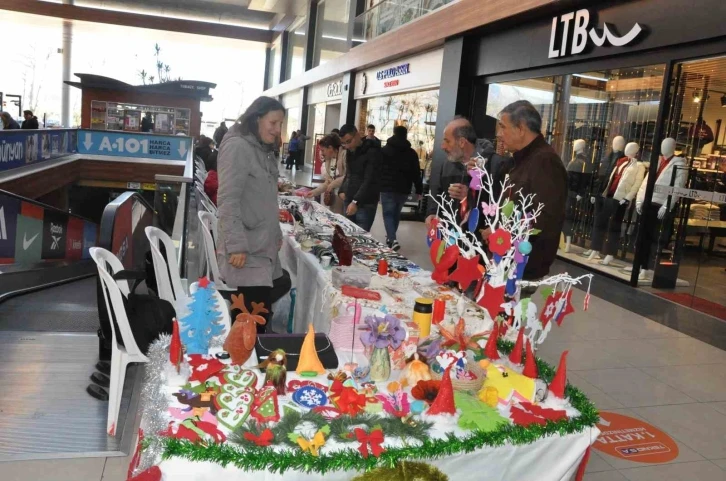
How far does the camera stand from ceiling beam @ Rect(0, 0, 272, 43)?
923 inches

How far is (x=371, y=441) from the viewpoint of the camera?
1.49 m

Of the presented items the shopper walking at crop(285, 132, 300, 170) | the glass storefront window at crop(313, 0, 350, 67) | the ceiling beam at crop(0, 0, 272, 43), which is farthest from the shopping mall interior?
the ceiling beam at crop(0, 0, 272, 43)

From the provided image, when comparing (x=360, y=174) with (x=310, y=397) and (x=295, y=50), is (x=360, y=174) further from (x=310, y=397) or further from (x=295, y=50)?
(x=295, y=50)

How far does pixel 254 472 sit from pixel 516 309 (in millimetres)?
1092

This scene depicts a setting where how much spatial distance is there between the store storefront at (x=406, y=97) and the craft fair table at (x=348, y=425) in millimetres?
8863

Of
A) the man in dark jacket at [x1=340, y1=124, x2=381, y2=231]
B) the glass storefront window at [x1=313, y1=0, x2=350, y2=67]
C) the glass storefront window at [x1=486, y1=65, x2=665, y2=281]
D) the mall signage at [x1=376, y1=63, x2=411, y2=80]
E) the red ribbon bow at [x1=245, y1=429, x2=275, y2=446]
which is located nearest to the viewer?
the red ribbon bow at [x1=245, y1=429, x2=275, y2=446]

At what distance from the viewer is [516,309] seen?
2.07 metres

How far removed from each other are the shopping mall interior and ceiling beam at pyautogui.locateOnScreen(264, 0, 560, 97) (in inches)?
2.3

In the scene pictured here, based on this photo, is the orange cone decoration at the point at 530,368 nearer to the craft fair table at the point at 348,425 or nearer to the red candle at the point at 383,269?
the craft fair table at the point at 348,425

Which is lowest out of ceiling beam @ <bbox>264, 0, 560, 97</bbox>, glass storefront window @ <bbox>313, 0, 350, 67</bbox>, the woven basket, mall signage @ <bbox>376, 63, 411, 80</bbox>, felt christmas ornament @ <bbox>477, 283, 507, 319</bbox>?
the woven basket

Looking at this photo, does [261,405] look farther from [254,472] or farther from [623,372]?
[623,372]

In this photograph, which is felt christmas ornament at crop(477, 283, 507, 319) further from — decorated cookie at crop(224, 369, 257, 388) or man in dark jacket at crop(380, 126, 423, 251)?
man in dark jacket at crop(380, 126, 423, 251)

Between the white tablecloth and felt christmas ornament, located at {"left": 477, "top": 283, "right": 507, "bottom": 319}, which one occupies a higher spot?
felt christmas ornament, located at {"left": 477, "top": 283, "right": 507, "bottom": 319}

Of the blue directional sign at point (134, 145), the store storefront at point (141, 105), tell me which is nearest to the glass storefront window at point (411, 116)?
the store storefront at point (141, 105)
